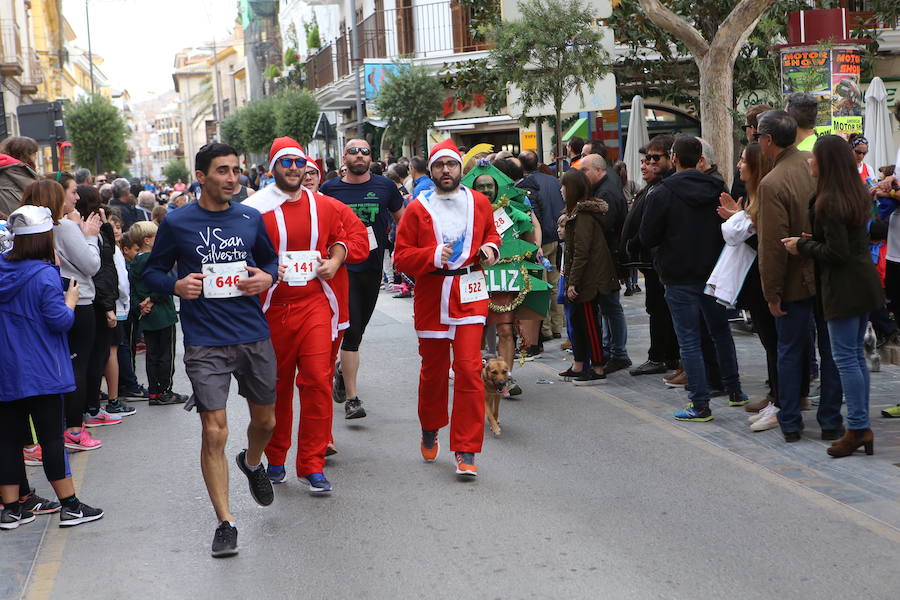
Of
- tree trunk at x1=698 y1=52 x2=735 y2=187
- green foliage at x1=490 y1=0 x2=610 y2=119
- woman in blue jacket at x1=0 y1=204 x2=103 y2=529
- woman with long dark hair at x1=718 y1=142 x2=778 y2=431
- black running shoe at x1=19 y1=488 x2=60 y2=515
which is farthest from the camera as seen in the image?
green foliage at x1=490 y1=0 x2=610 y2=119

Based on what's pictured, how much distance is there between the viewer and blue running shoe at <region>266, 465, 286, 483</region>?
7102mm

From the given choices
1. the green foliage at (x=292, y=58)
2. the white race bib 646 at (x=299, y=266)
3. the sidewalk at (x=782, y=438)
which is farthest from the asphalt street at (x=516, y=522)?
the green foliage at (x=292, y=58)

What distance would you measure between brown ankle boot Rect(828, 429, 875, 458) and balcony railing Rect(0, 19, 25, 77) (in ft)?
120

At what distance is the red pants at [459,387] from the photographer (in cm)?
701

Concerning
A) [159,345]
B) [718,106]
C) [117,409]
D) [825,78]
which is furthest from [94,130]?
[117,409]

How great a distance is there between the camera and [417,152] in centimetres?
3309

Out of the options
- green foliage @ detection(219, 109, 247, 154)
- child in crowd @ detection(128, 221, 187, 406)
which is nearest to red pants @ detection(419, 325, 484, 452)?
child in crowd @ detection(128, 221, 187, 406)

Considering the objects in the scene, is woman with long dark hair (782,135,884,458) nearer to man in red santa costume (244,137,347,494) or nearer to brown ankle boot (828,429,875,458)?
brown ankle boot (828,429,875,458)

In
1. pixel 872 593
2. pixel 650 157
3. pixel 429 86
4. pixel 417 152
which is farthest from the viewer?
pixel 417 152

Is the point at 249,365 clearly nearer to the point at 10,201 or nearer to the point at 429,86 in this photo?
the point at 10,201

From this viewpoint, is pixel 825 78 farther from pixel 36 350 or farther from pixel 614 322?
pixel 36 350

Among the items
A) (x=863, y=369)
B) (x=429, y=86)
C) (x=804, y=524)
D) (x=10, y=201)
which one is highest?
(x=429, y=86)

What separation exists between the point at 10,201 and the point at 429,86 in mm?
19681

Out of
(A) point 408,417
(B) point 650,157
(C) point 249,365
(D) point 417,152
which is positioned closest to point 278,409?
(C) point 249,365
